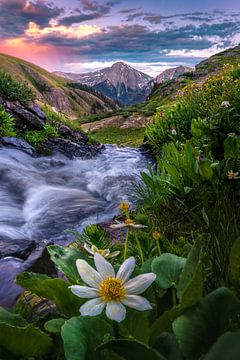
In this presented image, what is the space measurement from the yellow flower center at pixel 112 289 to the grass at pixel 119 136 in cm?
1579

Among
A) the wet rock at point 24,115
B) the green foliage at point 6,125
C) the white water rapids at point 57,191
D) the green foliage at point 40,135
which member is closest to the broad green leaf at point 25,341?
the white water rapids at point 57,191

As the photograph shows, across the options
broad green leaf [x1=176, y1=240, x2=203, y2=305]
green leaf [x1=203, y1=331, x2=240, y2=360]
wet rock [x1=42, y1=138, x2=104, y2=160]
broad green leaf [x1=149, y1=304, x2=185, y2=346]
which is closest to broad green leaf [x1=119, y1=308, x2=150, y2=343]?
broad green leaf [x1=149, y1=304, x2=185, y2=346]

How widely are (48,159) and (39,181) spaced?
2.60 metres

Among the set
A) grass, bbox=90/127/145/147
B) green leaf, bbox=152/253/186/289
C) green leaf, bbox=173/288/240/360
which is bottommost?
grass, bbox=90/127/145/147

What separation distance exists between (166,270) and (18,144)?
1090cm

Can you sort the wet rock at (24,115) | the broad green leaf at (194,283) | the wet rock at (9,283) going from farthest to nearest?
1. the wet rock at (24,115)
2. the wet rock at (9,283)
3. the broad green leaf at (194,283)

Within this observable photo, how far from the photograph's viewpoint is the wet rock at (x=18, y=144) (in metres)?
11.6

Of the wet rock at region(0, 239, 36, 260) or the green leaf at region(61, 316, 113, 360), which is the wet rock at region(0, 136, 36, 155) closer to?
the wet rock at region(0, 239, 36, 260)

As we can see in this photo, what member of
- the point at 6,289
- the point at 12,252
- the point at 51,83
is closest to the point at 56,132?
the point at 12,252

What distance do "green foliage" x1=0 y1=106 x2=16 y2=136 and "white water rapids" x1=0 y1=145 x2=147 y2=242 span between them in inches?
45.0

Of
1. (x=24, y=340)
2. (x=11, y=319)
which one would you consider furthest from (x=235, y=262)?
(x=11, y=319)

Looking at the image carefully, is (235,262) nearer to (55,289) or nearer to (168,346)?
(168,346)

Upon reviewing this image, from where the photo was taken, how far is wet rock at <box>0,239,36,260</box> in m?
3.77

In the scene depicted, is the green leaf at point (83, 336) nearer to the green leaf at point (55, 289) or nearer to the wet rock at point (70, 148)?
the green leaf at point (55, 289)
